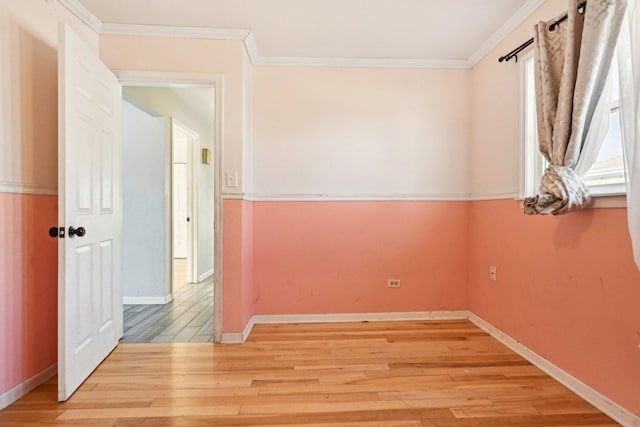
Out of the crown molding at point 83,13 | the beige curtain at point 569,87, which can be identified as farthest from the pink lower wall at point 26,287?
the beige curtain at point 569,87

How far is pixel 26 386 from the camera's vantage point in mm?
1715

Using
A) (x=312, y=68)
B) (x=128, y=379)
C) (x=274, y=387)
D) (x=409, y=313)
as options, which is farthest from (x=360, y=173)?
(x=128, y=379)

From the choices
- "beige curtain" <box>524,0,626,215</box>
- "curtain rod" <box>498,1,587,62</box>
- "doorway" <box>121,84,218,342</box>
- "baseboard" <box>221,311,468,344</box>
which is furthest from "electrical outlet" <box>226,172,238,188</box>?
"curtain rod" <box>498,1,587,62</box>

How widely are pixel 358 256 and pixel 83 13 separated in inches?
108

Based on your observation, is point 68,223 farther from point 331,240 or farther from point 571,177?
point 571,177

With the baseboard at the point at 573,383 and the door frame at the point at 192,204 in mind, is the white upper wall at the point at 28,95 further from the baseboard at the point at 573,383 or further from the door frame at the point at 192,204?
the baseboard at the point at 573,383

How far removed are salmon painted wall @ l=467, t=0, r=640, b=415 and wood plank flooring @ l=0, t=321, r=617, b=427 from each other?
0.22m

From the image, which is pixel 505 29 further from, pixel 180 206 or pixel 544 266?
pixel 180 206

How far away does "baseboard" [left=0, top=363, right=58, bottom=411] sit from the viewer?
160 cm

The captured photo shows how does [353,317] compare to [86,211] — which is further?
[353,317]

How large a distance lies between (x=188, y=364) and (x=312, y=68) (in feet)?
8.35

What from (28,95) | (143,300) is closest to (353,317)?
(143,300)

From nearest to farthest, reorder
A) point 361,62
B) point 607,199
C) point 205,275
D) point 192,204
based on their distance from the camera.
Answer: point 607,199, point 361,62, point 192,204, point 205,275

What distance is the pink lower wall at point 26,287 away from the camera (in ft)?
5.27
